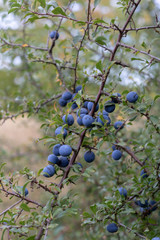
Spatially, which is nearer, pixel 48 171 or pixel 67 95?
pixel 48 171

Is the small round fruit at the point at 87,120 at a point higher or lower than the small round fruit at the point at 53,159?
higher

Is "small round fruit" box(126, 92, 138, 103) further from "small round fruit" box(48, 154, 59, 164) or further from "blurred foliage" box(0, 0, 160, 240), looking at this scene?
"small round fruit" box(48, 154, 59, 164)

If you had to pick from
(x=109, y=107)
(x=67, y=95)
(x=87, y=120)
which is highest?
(x=67, y=95)

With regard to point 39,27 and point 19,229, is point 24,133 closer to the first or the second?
point 39,27

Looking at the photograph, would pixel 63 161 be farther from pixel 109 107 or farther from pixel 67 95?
pixel 67 95

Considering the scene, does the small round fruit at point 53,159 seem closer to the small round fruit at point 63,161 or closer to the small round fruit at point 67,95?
the small round fruit at point 63,161

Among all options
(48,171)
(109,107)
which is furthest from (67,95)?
(48,171)

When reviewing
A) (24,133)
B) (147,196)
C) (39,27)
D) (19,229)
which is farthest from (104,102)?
(24,133)

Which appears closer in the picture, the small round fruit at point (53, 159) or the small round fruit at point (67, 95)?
the small round fruit at point (53, 159)

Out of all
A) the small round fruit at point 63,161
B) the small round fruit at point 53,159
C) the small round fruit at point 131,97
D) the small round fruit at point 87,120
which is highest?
the small round fruit at point 131,97

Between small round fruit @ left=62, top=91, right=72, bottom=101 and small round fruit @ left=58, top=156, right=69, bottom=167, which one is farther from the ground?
small round fruit @ left=62, top=91, right=72, bottom=101

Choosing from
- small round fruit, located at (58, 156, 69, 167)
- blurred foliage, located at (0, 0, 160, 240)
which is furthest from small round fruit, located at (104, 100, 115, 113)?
small round fruit, located at (58, 156, 69, 167)

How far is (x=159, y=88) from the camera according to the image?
2.26 meters

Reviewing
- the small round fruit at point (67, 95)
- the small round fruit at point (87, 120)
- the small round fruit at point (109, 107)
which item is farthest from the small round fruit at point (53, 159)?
the small round fruit at point (67, 95)
